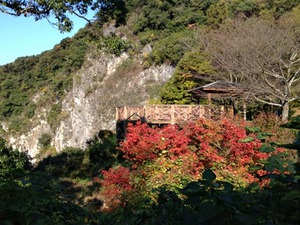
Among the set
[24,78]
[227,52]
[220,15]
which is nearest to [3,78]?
[24,78]

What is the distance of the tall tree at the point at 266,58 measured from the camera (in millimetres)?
15677

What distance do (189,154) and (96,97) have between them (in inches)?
1354

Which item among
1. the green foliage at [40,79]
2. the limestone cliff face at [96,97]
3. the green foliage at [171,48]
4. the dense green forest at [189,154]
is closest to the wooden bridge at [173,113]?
the dense green forest at [189,154]

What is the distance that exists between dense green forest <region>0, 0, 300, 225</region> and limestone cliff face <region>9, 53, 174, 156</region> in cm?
238

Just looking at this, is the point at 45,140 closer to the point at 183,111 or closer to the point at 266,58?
the point at 183,111

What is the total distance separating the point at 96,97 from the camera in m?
42.2

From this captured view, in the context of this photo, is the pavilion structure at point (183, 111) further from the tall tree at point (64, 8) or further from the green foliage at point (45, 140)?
the green foliage at point (45, 140)

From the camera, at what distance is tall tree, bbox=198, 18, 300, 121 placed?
51.4ft

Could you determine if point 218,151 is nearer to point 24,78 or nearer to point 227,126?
point 227,126

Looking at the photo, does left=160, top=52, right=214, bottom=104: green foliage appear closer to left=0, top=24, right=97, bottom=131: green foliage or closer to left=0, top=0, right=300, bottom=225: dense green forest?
left=0, top=0, right=300, bottom=225: dense green forest

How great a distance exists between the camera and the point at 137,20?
45.3 m

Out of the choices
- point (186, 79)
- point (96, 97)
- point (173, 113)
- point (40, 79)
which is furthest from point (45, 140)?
point (173, 113)

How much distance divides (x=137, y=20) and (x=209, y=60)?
24177 mm

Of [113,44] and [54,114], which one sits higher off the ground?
[113,44]
